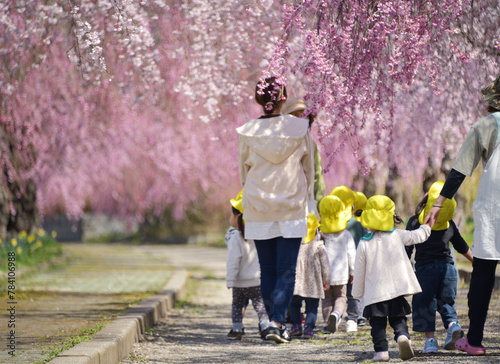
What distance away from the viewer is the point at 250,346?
6031mm

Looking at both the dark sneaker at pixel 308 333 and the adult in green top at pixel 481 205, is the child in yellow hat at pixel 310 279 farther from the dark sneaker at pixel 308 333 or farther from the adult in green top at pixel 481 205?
the adult in green top at pixel 481 205

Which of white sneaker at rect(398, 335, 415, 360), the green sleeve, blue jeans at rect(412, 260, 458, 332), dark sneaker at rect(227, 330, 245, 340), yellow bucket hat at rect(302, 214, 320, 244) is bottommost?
dark sneaker at rect(227, 330, 245, 340)

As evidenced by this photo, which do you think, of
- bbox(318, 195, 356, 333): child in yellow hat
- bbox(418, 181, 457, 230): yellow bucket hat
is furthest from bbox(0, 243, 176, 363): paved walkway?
bbox(418, 181, 457, 230): yellow bucket hat

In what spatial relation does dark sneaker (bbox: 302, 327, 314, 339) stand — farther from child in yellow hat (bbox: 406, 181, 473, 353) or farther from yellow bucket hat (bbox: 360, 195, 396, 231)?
yellow bucket hat (bbox: 360, 195, 396, 231)

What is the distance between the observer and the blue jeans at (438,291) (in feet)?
18.1

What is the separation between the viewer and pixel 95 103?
1195 cm

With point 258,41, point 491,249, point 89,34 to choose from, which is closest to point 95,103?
point 258,41

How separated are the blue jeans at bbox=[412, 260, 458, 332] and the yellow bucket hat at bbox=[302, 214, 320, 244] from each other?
1.17 m

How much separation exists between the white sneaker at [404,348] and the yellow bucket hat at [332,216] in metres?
2.17

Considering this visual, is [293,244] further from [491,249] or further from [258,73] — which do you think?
[258,73]

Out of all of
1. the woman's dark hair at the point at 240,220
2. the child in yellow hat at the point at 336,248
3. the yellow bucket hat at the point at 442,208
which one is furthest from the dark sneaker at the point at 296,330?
the yellow bucket hat at the point at 442,208

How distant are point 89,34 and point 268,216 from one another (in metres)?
2.23

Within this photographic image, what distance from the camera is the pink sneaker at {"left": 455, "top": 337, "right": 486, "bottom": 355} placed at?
482 centimetres

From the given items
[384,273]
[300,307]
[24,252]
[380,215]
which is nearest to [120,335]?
[300,307]
